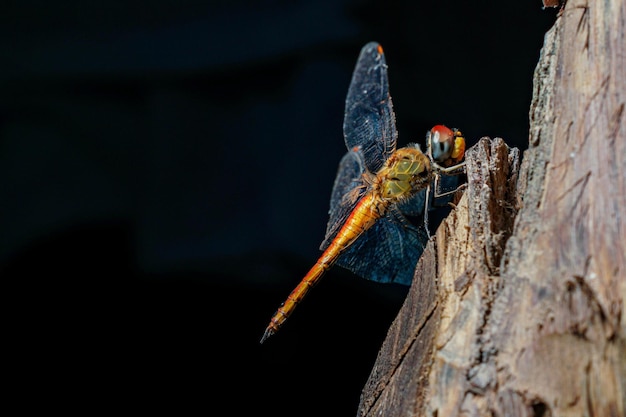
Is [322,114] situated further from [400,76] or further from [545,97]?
[545,97]

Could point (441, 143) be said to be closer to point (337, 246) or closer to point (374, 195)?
point (374, 195)

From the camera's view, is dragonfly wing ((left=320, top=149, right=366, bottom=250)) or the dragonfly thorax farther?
dragonfly wing ((left=320, top=149, right=366, bottom=250))

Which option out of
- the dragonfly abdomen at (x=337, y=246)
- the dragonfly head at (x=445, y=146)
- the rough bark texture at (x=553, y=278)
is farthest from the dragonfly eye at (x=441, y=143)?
the rough bark texture at (x=553, y=278)

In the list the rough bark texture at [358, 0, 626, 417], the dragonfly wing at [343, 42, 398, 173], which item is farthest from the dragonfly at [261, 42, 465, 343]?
the rough bark texture at [358, 0, 626, 417]

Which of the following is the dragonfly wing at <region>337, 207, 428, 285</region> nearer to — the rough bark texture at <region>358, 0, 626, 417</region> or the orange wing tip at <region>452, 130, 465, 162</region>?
the orange wing tip at <region>452, 130, 465, 162</region>

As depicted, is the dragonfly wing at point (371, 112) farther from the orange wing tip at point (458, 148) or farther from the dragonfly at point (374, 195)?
the orange wing tip at point (458, 148)

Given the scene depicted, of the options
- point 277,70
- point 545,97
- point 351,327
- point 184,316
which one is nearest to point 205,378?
point 184,316
